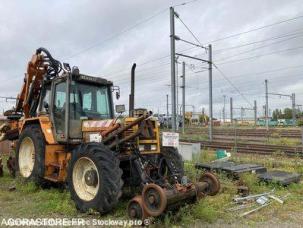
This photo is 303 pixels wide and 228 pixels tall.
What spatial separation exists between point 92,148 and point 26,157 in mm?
3873

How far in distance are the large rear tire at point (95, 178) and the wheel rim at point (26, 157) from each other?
2824 mm

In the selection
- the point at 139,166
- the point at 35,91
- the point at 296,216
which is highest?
the point at 35,91

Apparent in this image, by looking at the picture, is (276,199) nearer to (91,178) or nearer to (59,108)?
(91,178)

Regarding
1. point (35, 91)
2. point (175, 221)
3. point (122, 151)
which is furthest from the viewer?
point (35, 91)

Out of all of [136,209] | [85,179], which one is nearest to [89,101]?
[85,179]

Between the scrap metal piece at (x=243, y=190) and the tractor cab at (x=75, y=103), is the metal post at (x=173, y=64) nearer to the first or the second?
the tractor cab at (x=75, y=103)

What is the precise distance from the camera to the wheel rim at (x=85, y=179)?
7.42 meters

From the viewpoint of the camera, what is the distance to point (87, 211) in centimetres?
729

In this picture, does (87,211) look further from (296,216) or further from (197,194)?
(296,216)

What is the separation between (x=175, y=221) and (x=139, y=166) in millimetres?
1380

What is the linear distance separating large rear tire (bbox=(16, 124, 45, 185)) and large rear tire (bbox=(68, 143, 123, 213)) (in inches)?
71.1

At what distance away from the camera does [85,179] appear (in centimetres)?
761

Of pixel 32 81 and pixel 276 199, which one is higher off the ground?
pixel 32 81

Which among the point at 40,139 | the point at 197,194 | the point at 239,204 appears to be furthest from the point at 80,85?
the point at 239,204
